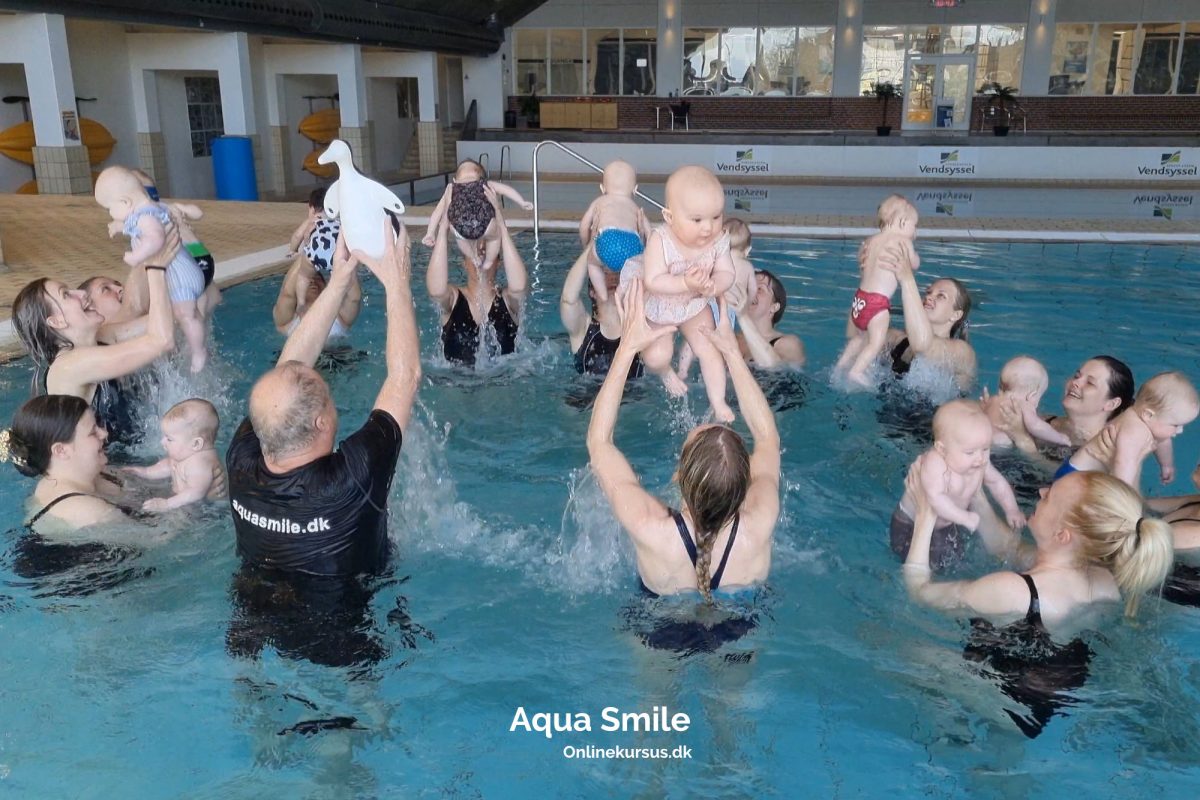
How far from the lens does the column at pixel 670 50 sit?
27.9 meters

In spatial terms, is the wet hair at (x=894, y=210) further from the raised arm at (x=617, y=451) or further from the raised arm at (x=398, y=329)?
Answer: the raised arm at (x=398, y=329)

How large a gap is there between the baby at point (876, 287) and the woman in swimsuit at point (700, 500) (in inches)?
89.9

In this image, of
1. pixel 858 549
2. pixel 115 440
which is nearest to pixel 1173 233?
pixel 858 549

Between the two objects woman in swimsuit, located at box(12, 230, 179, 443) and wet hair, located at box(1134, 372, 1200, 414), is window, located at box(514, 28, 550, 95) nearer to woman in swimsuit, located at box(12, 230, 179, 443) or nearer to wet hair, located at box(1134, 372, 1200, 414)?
woman in swimsuit, located at box(12, 230, 179, 443)

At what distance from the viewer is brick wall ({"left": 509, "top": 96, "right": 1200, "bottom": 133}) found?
88.0ft

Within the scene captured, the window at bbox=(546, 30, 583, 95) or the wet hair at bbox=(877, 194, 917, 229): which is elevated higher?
the window at bbox=(546, 30, 583, 95)

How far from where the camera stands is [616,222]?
5254 mm

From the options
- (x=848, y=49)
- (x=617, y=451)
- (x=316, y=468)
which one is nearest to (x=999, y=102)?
(x=848, y=49)

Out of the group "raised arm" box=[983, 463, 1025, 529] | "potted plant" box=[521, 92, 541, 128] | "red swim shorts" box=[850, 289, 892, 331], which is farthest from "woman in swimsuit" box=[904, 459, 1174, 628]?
"potted plant" box=[521, 92, 541, 128]

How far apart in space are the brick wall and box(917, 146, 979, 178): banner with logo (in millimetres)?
7240

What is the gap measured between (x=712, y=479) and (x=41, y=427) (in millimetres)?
2563

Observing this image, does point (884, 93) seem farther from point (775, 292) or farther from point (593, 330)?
point (593, 330)

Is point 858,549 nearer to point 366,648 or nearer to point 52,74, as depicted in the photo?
point 366,648

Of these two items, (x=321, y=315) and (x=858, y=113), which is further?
(x=858, y=113)
